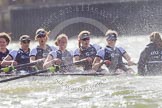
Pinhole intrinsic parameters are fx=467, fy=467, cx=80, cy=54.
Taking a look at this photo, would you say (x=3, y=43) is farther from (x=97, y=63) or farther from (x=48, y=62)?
(x=97, y=63)

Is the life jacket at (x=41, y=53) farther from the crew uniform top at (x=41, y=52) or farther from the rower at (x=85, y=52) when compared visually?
the rower at (x=85, y=52)

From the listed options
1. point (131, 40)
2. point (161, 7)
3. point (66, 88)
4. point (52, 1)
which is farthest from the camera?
point (52, 1)

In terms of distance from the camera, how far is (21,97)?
23.7 ft

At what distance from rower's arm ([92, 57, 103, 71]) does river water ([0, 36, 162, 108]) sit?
0.55 meters

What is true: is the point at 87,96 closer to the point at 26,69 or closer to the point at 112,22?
the point at 26,69

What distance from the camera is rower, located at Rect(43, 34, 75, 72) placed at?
9.16 meters

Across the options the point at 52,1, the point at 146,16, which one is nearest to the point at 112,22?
the point at 146,16

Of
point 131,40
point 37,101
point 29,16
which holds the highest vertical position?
point 29,16

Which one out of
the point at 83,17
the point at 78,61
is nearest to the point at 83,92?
the point at 78,61

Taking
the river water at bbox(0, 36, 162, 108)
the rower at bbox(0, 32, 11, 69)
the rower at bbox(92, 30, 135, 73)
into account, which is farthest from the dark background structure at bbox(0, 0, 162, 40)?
the river water at bbox(0, 36, 162, 108)

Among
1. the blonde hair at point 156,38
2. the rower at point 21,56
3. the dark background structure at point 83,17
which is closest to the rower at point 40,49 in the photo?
the rower at point 21,56

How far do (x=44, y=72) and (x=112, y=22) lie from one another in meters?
9.38

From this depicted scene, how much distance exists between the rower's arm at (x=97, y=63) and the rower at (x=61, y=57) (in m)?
0.48

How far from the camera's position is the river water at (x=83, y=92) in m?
6.57
